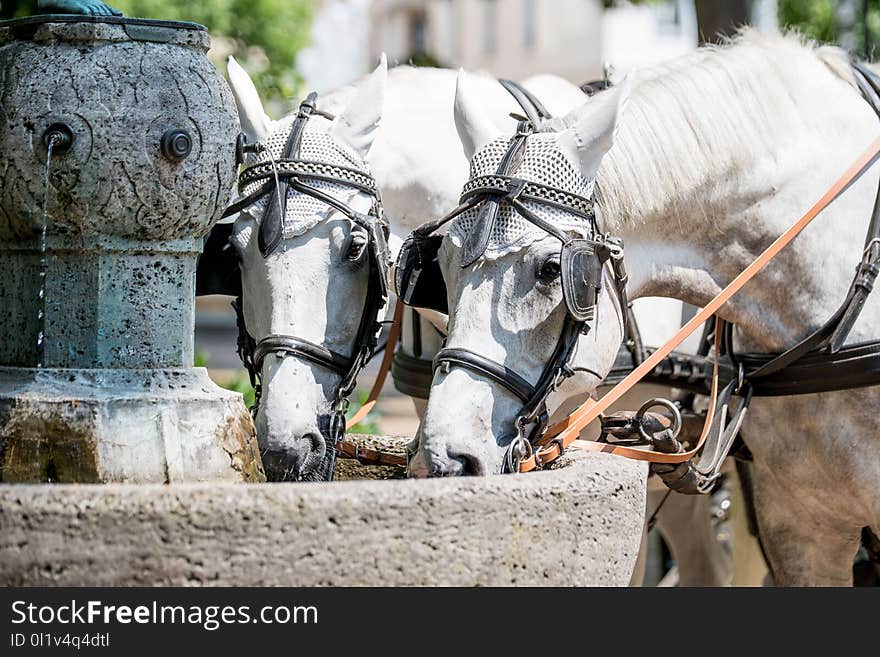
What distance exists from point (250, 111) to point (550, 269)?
1.26 metres

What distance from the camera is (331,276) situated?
3.73m

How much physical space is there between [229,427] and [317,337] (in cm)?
77

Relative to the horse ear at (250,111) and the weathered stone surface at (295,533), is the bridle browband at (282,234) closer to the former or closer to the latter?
the horse ear at (250,111)

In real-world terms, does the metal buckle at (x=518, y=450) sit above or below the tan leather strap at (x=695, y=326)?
below

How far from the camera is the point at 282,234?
3699 mm

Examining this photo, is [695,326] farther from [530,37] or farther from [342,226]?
[530,37]

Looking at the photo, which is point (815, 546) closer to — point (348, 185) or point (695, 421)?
point (695, 421)

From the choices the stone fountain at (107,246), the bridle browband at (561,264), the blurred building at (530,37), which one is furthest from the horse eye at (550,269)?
the blurred building at (530,37)

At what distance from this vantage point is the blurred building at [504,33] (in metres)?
27.1

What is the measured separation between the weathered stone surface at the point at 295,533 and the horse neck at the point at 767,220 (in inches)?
56.8

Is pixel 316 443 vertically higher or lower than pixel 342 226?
lower

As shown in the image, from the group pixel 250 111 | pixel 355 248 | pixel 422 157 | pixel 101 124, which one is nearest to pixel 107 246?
pixel 101 124
